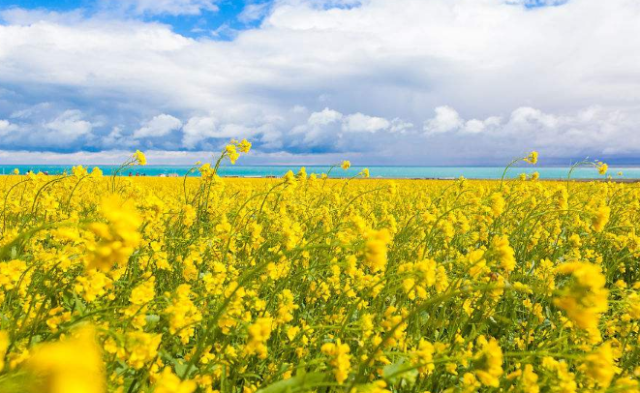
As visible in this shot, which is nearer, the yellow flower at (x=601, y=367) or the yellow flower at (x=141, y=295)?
the yellow flower at (x=601, y=367)

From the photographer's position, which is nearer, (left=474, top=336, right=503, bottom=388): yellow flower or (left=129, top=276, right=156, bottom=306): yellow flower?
(left=474, top=336, right=503, bottom=388): yellow flower

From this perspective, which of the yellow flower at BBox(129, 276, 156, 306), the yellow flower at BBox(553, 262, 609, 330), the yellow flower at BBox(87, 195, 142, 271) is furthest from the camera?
the yellow flower at BBox(129, 276, 156, 306)

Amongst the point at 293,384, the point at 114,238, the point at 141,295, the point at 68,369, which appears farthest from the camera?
the point at 141,295

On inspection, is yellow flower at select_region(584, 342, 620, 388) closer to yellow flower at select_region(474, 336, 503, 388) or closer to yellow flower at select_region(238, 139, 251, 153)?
yellow flower at select_region(474, 336, 503, 388)

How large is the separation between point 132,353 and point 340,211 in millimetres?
3144

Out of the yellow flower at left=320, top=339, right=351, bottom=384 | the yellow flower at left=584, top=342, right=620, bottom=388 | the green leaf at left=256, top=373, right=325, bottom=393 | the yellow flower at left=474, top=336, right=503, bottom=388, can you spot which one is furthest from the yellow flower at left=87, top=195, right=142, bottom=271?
the yellow flower at left=584, top=342, right=620, bottom=388

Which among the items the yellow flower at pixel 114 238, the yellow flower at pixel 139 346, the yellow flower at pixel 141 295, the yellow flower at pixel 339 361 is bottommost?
the yellow flower at pixel 339 361

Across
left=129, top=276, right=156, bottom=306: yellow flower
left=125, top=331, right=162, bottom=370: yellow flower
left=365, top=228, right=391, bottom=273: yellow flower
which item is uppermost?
left=365, top=228, right=391, bottom=273: yellow flower

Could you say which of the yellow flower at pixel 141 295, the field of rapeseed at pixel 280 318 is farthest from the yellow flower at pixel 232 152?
the yellow flower at pixel 141 295

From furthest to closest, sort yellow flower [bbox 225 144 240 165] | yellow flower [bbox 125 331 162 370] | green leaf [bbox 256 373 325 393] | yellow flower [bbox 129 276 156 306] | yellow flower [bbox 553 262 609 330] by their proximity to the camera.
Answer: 1. yellow flower [bbox 225 144 240 165]
2. yellow flower [bbox 129 276 156 306]
3. yellow flower [bbox 125 331 162 370]
4. green leaf [bbox 256 373 325 393]
5. yellow flower [bbox 553 262 609 330]

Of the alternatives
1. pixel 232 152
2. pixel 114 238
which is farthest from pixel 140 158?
pixel 114 238

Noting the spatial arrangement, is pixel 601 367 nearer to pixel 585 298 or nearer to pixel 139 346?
pixel 585 298

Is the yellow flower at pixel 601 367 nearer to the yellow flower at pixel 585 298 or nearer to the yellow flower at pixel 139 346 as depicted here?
the yellow flower at pixel 585 298

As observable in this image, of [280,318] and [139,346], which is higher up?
[139,346]
